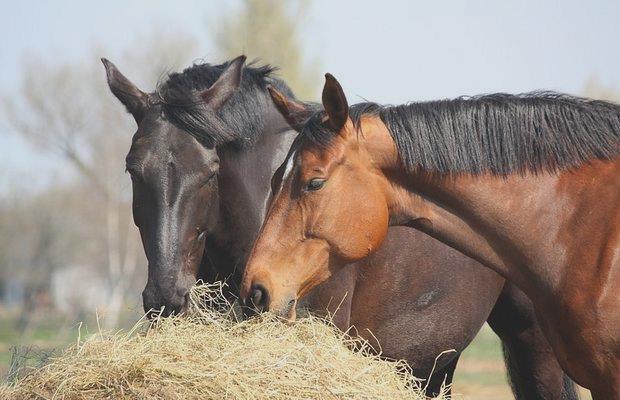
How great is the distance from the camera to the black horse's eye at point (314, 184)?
4070mm

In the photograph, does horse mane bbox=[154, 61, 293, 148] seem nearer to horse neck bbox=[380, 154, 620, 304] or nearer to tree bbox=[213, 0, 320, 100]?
horse neck bbox=[380, 154, 620, 304]

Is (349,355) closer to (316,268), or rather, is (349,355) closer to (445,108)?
(316,268)

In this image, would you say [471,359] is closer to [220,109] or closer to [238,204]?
[238,204]

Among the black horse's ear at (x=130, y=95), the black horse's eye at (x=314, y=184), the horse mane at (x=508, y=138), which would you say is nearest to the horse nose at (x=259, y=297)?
the black horse's eye at (x=314, y=184)

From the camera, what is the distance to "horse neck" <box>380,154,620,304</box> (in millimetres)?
4027

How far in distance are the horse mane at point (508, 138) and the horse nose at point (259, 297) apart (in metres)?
0.74

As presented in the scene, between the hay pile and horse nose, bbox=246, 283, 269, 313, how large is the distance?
2.2 inches

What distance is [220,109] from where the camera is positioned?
16.4 feet

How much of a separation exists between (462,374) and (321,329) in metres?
11.8

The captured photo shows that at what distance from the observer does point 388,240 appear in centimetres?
544

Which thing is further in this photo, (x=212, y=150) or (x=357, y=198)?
(x=212, y=150)

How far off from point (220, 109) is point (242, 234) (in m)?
0.73

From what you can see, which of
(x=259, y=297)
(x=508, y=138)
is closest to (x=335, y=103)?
(x=508, y=138)

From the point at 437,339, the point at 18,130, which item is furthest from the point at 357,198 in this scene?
the point at 18,130
